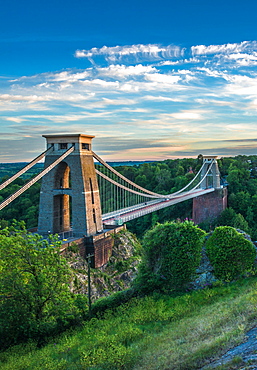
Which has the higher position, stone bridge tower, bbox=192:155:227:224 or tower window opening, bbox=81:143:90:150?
tower window opening, bbox=81:143:90:150

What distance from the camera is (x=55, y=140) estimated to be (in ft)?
65.3

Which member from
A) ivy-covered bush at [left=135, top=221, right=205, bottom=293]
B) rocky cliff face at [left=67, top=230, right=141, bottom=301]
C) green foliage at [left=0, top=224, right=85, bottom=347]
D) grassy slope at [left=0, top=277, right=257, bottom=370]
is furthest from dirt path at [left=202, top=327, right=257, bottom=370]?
rocky cliff face at [left=67, top=230, right=141, bottom=301]

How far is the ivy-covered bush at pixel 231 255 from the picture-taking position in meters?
13.3

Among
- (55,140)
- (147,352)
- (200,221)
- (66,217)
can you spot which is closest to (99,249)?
(66,217)

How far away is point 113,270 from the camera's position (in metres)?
20.5

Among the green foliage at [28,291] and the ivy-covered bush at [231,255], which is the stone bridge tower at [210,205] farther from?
the green foliage at [28,291]

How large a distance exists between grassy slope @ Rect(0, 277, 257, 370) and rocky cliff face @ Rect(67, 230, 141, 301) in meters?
5.02

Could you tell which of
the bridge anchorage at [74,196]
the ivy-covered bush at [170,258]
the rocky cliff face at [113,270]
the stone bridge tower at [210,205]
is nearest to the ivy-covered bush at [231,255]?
the ivy-covered bush at [170,258]

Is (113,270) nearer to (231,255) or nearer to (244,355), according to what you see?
(231,255)

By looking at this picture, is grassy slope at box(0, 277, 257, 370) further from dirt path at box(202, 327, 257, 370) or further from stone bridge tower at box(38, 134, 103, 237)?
stone bridge tower at box(38, 134, 103, 237)

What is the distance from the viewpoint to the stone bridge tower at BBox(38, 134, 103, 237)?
19.4 m

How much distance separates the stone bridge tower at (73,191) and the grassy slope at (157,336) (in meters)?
7.69

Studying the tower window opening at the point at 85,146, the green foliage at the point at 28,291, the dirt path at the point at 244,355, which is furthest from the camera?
the tower window opening at the point at 85,146

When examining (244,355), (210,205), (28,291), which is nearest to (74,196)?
(28,291)
